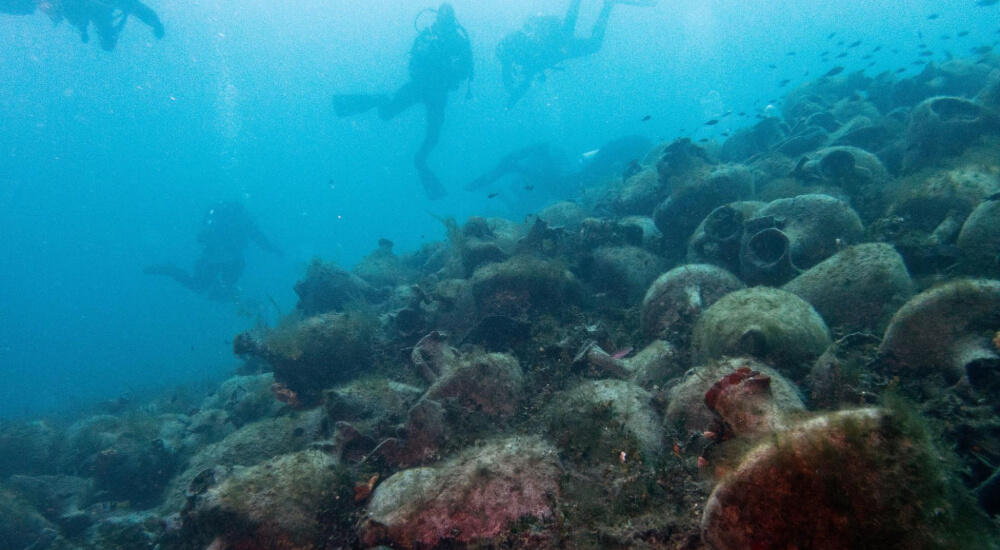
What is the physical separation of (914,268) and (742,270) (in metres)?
2.15

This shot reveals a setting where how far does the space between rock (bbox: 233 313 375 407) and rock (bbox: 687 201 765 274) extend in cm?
703

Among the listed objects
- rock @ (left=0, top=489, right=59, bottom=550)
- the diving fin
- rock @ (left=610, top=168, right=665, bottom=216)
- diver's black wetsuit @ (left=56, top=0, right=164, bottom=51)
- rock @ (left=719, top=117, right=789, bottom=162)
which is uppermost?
diver's black wetsuit @ (left=56, top=0, right=164, bottom=51)

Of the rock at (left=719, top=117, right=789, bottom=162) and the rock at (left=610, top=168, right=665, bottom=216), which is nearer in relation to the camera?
the rock at (left=610, top=168, right=665, bottom=216)

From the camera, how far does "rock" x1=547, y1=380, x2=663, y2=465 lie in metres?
3.95

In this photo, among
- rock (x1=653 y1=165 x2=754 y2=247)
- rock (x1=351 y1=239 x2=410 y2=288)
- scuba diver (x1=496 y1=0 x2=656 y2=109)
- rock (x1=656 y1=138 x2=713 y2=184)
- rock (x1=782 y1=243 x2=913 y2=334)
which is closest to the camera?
rock (x1=782 y1=243 x2=913 y2=334)

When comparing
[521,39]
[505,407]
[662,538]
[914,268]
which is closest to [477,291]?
[505,407]

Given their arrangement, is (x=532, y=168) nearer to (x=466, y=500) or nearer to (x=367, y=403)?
(x=367, y=403)

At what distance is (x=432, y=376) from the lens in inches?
251

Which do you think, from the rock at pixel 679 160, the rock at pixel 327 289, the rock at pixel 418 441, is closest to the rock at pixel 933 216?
the rock at pixel 679 160

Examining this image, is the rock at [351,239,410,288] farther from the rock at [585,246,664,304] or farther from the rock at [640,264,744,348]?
the rock at [640,264,744,348]

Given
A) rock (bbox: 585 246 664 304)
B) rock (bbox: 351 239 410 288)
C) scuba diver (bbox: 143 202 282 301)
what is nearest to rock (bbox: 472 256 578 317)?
rock (bbox: 585 246 664 304)

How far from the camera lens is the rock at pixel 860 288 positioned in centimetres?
505

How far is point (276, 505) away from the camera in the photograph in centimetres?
389

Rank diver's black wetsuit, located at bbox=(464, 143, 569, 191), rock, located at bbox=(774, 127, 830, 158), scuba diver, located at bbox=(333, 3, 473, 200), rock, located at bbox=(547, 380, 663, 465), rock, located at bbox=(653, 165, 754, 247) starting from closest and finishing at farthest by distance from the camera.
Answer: rock, located at bbox=(547, 380, 663, 465) → rock, located at bbox=(653, 165, 754, 247) → rock, located at bbox=(774, 127, 830, 158) → scuba diver, located at bbox=(333, 3, 473, 200) → diver's black wetsuit, located at bbox=(464, 143, 569, 191)
